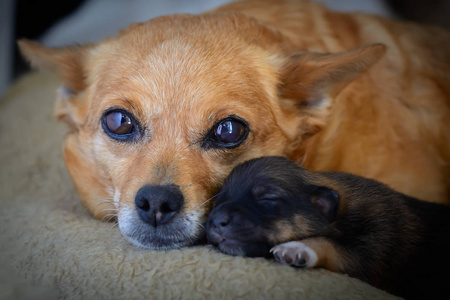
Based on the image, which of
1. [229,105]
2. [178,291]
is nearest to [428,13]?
[229,105]

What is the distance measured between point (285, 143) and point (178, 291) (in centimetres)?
94

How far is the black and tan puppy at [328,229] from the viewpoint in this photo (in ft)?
5.74

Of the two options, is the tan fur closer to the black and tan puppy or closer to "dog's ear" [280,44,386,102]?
the black and tan puppy

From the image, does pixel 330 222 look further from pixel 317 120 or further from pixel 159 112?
pixel 159 112

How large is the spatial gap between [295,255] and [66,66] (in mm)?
1560

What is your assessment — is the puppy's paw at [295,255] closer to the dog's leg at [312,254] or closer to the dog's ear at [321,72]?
the dog's leg at [312,254]

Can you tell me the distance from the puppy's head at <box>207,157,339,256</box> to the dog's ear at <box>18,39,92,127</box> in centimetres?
104

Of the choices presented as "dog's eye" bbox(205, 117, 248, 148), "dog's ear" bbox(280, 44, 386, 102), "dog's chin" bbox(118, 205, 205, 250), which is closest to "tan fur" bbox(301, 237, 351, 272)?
"dog's chin" bbox(118, 205, 205, 250)

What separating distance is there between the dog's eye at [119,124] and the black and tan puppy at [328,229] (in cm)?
52

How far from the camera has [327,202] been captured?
6.03ft

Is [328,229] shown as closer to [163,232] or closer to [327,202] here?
[327,202]

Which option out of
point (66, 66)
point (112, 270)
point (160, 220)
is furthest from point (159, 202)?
point (66, 66)

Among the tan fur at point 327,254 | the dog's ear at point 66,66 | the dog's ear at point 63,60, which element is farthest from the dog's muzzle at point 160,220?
the dog's ear at point 63,60

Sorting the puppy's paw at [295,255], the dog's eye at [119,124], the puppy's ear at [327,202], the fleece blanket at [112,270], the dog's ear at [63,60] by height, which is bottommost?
the fleece blanket at [112,270]
